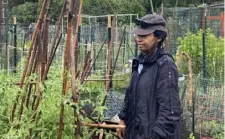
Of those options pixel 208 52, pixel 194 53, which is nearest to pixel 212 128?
pixel 208 52

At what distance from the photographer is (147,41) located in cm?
326

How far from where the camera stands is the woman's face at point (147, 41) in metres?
3.25

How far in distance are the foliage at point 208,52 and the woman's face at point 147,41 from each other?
706 cm

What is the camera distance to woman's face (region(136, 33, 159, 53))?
10.7ft

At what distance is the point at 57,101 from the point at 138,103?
0.63 meters

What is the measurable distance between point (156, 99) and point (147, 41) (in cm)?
39

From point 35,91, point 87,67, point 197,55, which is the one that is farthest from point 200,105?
point 197,55

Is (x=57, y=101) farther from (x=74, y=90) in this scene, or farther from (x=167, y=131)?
(x=167, y=131)

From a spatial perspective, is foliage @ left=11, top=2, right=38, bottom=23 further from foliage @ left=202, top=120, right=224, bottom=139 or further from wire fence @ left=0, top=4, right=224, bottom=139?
foliage @ left=202, top=120, right=224, bottom=139

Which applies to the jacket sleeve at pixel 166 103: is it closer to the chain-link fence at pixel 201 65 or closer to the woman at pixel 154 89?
the woman at pixel 154 89

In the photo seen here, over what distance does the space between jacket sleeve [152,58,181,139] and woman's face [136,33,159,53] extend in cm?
16

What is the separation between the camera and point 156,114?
322cm

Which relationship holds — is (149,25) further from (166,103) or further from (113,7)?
(113,7)

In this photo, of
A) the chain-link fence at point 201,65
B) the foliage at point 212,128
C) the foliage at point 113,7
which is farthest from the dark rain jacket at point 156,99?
the foliage at point 113,7
